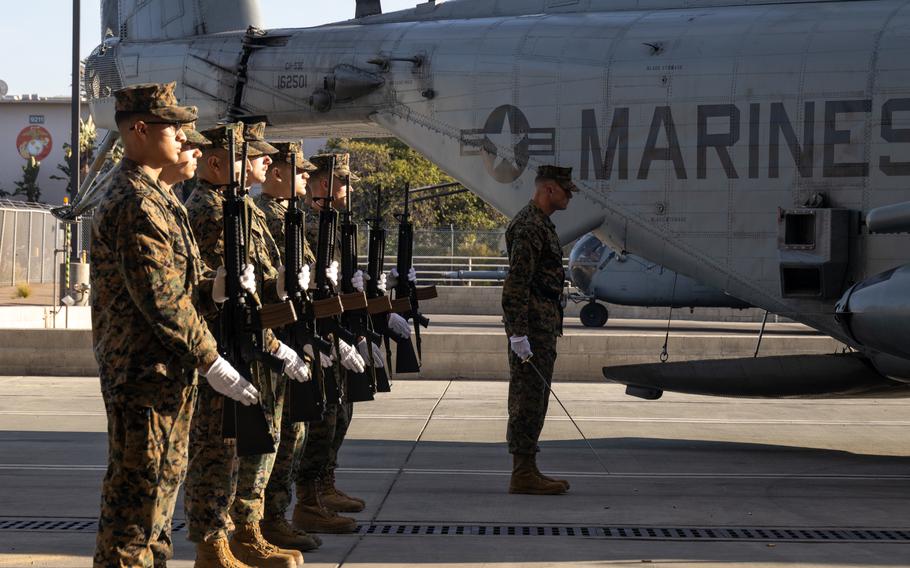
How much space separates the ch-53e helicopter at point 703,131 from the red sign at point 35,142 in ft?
281

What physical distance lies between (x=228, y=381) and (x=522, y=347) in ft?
12.9

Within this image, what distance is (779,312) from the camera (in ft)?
33.2

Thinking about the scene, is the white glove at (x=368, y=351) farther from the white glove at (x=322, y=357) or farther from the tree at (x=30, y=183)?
the tree at (x=30, y=183)

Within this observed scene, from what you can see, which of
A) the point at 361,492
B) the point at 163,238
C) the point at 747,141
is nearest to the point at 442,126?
the point at 747,141

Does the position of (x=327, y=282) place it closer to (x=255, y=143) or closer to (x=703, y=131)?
(x=255, y=143)

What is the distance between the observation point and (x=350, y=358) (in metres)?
7.11

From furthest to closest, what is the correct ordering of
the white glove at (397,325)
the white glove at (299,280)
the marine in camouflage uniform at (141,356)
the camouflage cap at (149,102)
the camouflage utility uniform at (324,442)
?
1. the white glove at (397,325)
2. the camouflage utility uniform at (324,442)
3. the white glove at (299,280)
4. the camouflage cap at (149,102)
5. the marine in camouflage uniform at (141,356)

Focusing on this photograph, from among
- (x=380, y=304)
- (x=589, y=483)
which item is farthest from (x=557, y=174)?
(x=589, y=483)

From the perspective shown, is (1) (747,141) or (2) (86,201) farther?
(2) (86,201)

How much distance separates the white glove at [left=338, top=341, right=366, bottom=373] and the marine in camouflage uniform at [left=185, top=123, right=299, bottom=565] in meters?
0.94

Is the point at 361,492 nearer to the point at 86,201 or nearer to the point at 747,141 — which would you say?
the point at 747,141

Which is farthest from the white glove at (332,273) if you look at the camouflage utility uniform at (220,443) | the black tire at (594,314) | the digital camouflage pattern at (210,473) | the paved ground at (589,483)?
the black tire at (594,314)

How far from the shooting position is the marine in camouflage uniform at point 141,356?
4.56 m

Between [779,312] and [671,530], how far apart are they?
11.0 feet
